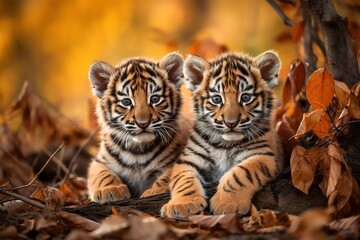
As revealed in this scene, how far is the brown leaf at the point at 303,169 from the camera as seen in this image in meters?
3.59

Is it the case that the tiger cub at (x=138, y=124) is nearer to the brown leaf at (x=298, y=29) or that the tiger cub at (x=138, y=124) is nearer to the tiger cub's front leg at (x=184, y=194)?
the tiger cub's front leg at (x=184, y=194)

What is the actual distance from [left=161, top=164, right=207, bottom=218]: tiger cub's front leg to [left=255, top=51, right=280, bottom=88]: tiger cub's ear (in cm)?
86

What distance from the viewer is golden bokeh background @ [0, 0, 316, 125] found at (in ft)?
36.0

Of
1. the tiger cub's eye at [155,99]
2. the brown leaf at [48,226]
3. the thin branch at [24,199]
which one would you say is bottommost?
the brown leaf at [48,226]

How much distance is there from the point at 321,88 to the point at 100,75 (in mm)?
1738

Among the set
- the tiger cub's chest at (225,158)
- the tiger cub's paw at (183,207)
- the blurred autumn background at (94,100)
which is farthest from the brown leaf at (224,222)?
the tiger cub's chest at (225,158)

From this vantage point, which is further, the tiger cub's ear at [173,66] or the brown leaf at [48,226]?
the tiger cub's ear at [173,66]

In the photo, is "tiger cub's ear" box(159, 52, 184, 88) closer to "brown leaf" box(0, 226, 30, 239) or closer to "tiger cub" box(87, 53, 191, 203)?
"tiger cub" box(87, 53, 191, 203)

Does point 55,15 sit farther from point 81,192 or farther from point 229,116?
point 229,116

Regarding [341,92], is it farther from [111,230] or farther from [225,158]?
[111,230]

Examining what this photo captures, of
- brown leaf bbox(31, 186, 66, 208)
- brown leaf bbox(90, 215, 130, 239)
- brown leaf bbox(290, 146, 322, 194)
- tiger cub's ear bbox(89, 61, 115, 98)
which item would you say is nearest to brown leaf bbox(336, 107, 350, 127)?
brown leaf bbox(290, 146, 322, 194)

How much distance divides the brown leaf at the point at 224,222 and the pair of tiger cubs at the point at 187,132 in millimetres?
316

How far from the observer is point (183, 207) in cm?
359

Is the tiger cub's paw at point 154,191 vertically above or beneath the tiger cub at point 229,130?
beneath
